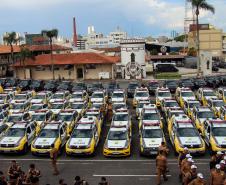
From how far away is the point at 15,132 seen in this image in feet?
81.2

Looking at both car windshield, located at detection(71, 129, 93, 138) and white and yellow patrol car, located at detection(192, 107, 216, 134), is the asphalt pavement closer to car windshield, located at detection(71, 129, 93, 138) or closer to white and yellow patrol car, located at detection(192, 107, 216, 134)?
car windshield, located at detection(71, 129, 93, 138)

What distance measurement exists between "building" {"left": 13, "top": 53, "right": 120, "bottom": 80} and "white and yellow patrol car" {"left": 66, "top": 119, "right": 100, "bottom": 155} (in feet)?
126

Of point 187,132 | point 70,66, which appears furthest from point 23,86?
point 187,132

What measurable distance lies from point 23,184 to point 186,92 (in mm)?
24143

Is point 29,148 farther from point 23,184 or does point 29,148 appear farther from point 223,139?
point 223,139

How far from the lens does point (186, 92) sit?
122ft

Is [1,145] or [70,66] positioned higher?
[70,66]

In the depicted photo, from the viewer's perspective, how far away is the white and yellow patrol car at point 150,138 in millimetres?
22547

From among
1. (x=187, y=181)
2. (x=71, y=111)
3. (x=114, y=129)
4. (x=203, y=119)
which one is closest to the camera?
(x=187, y=181)

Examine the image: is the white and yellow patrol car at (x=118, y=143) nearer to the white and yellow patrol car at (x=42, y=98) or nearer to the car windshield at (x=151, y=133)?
the car windshield at (x=151, y=133)

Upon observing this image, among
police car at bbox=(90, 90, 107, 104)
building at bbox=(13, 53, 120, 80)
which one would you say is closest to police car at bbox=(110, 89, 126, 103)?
police car at bbox=(90, 90, 107, 104)

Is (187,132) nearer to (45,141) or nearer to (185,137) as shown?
(185,137)

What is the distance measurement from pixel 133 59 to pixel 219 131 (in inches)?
1635

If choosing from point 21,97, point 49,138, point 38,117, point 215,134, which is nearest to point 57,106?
point 38,117
